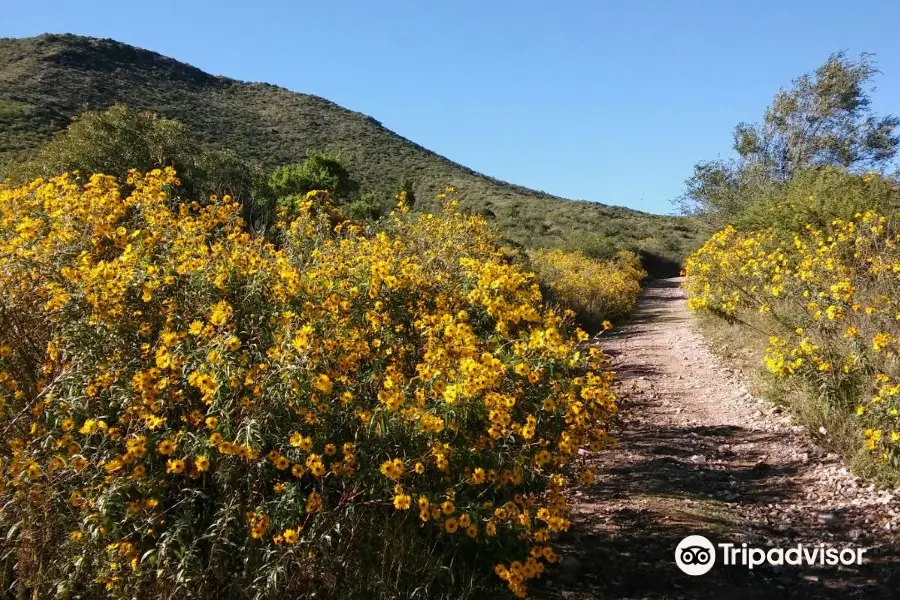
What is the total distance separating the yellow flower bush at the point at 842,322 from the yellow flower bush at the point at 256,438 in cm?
265

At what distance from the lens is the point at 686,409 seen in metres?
5.92

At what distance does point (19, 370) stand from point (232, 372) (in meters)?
1.17

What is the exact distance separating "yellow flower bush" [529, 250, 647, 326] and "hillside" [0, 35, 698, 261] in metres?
7.64

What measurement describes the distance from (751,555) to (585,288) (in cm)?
854

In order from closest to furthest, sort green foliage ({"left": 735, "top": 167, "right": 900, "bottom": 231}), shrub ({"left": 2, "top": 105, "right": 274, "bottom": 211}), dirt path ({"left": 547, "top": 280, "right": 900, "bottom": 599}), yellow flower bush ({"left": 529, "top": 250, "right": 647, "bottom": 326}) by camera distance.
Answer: dirt path ({"left": 547, "top": 280, "right": 900, "bottom": 599}) → green foliage ({"left": 735, "top": 167, "right": 900, "bottom": 231}) → yellow flower bush ({"left": 529, "top": 250, "right": 647, "bottom": 326}) → shrub ({"left": 2, "top": 105, "right": 274, "bottom": 211})

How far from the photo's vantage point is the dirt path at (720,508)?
10.0 ft

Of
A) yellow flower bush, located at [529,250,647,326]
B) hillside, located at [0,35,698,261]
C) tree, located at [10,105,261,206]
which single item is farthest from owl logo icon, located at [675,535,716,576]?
hillside, located at [0,35,698,261]

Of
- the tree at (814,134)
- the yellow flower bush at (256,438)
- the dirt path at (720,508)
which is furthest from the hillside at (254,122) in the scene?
the yellow flower bush at (256,438)

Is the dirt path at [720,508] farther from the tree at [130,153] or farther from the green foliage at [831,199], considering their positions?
the tree at [130,153]

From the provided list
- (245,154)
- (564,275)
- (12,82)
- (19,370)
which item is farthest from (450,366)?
(12,82)

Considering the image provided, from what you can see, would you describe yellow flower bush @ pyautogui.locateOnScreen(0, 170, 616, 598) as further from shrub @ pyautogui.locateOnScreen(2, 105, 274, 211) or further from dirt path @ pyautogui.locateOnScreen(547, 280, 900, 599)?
shrub @ pyautogui.locateOnScreen(2, 105, 274, 211)

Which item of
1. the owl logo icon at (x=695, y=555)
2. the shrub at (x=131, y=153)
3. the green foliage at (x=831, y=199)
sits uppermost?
the green foliage at (x=831, y=199)

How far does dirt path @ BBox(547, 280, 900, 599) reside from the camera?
306 centimetres

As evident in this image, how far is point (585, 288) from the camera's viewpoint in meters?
11.6
